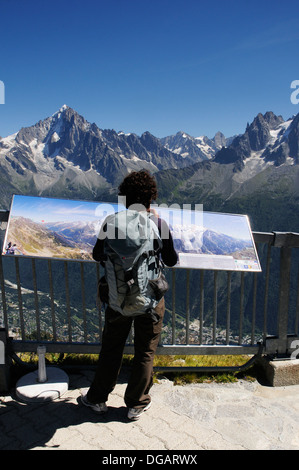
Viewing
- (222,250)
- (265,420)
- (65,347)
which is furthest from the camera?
(65,347)

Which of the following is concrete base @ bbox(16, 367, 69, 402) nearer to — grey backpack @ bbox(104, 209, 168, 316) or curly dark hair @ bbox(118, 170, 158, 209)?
grey backpack @ bbox(104, 209, 168, 316)

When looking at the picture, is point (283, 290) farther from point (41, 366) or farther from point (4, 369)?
point (4, 369)

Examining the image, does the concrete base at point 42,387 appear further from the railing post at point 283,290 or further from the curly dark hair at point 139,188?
the railing post at point 283,290

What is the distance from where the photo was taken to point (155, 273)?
3572mm

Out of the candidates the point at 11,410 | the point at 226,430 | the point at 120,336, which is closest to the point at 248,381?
the point at 226,430

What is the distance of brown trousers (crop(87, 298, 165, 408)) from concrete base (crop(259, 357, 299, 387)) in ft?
6.31

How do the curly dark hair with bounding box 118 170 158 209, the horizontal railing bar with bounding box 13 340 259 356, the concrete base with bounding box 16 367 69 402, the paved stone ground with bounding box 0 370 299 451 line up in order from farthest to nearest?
the horizontal railing bar with bounding box 13 340 259 356
the concrete base with bounding box 16 367 69 402
the curly dark hair with bounding box 118 170 158 209
the paved stone ground with bounding box 0 370 299 451

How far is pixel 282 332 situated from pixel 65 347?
9.82ft

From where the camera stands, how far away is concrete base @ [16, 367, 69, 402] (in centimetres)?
416

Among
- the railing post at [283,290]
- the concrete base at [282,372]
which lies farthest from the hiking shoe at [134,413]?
the railing post at [283,290]

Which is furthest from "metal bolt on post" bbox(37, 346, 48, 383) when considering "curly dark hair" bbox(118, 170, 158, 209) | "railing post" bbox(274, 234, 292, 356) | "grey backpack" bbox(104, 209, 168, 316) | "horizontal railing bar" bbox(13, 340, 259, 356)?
"railing post" bbox(274, 234, 292, 356)

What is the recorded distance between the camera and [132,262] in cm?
330
